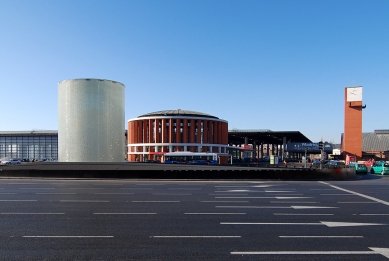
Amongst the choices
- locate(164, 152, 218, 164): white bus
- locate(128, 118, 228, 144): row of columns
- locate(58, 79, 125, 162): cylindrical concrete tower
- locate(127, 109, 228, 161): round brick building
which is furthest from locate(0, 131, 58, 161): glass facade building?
locate(58, 79, 125, 162): cylindrical concrete tower

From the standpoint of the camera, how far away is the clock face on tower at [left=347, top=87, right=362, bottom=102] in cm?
8431

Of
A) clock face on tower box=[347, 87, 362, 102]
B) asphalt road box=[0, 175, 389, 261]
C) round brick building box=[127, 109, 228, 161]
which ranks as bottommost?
asphalt road box=[0, 175, 389, 261]

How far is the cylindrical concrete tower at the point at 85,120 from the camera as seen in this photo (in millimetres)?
Answer: 59812

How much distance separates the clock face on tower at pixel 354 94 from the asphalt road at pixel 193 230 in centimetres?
7713

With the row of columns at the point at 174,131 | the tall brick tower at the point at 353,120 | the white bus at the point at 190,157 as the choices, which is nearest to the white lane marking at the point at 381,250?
the white bus at the point at 190,157

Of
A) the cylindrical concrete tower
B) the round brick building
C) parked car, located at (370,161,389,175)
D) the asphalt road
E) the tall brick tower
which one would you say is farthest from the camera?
the round brick building

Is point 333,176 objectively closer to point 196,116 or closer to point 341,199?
point 341,199

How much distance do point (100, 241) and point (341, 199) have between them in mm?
13689

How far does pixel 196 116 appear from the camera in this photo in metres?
99.4

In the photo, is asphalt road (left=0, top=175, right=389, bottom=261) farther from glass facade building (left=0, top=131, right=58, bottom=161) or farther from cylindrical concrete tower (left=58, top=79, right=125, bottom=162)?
glass facade building (left=0, top=131, right=58, bottom=161)

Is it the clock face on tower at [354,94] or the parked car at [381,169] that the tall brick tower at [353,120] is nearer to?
the clock face on tower at [354,94]

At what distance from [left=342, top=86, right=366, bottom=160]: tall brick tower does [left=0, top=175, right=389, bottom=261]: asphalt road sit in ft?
254

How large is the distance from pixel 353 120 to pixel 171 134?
51.0 metres

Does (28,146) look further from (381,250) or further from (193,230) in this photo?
(381,250)
